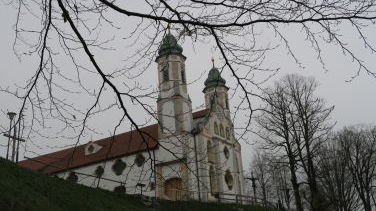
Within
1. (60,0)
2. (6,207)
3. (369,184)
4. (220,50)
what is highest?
(369,184)

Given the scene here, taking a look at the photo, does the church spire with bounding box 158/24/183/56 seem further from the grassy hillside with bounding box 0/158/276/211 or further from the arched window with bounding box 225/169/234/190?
the arched window with bounding box 225/169/234/190

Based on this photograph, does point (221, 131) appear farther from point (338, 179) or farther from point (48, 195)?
point (48, 195)

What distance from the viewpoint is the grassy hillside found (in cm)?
1252

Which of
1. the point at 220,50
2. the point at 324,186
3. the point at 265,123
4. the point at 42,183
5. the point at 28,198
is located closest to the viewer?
the point at 220,50

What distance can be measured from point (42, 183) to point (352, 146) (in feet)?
68.6

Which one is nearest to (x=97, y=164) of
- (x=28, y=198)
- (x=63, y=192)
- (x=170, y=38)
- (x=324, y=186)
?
(x=324, y=186)

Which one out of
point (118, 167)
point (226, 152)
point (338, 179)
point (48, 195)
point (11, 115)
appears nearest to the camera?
point (11, 115)

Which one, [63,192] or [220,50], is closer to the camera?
[220,50]

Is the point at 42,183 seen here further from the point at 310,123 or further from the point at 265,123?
the point at 310,123

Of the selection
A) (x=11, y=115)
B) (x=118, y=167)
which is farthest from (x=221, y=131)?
(x=11, y=115)

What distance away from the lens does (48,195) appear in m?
14.6

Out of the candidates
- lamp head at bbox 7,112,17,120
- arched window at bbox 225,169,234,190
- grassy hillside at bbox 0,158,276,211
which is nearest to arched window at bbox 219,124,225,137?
arched window at bbox 225,169,234,190

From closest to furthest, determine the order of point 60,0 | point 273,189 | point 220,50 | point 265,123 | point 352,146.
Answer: point 60,0 → point 220,50 → point 265,123 → point 352,146 → point 273,189

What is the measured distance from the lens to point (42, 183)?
609 inches
